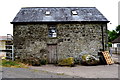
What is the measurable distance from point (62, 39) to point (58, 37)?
0.47 m

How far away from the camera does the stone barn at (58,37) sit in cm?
1502

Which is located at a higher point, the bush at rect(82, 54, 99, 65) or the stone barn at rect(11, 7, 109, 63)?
the stone barn at rect(11, 7, 109, 63)

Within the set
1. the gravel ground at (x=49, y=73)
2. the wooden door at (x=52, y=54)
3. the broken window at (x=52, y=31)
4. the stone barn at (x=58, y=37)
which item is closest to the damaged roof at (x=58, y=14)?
the stone barn at (x=58, y=37)

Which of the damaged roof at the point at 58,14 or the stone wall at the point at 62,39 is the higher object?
the damaged roof at the point at 58,14

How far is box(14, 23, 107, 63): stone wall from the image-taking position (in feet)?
49.3

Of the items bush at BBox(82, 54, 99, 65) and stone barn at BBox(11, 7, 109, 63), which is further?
stone barn at BBox(11, 7, 109, 63)

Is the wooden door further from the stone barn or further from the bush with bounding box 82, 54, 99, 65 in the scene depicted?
the bush with bounding box 82, 54, 99, 65

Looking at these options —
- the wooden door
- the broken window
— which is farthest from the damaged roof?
the wooden door

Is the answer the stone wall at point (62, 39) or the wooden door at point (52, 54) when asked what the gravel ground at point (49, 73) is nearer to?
the wooden door at point (52, 54)

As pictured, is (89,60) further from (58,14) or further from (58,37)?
(58,14)

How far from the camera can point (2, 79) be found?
6.80 metres

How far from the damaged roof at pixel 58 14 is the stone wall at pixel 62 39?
68 centimetres

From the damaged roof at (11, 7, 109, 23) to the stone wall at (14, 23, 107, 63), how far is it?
2.24 ft

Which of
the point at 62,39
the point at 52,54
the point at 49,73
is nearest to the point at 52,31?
the point at 62,39
